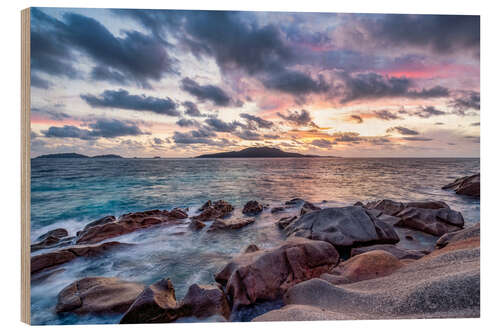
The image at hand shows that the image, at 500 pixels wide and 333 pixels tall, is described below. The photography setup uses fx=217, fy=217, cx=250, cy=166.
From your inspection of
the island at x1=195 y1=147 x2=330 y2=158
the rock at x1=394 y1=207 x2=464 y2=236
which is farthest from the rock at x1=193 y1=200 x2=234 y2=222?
the rock at x1=394 y1=207 x2=464 y2=236

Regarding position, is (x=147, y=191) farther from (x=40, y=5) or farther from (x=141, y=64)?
(x=40, y=5)

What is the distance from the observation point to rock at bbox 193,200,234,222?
5.32 metres

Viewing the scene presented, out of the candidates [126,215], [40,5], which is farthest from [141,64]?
[126,215]

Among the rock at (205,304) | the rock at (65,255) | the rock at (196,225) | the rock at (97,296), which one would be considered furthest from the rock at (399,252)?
the rock at (65,255)

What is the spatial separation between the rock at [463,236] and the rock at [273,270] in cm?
180

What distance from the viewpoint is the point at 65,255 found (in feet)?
11.0

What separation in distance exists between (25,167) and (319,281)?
386cm

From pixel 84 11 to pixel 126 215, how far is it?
348cm

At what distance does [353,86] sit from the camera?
3.84 m

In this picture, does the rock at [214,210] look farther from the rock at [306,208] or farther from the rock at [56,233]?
the rock at [56,233]

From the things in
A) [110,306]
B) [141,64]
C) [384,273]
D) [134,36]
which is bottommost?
[110,306]

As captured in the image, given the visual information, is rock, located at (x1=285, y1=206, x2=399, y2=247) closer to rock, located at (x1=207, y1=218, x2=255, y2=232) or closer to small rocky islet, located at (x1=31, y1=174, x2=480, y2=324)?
small rocky islet, located at (x1=31, y1=174, x2=480, y2=324)

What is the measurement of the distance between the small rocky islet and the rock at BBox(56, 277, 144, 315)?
0.04 feet

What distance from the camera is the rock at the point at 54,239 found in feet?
10.7
